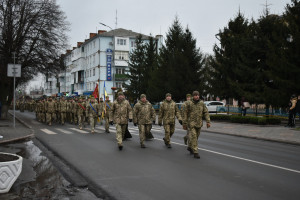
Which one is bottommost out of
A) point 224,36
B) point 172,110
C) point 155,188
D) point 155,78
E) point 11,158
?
point 155,188

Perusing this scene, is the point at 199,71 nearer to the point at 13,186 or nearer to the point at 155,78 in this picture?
the point at 155,78

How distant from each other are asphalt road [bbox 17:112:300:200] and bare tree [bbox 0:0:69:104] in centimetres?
1831

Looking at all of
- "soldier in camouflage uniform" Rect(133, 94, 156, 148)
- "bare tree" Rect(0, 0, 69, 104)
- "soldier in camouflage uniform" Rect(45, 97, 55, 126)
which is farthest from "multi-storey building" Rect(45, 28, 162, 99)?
"soldier in camouflage uniform" Rect(133, 94, 156, 148)

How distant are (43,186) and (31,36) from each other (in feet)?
78.6

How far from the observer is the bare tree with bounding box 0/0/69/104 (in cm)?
2652

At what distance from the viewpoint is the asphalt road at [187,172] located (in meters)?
5.63

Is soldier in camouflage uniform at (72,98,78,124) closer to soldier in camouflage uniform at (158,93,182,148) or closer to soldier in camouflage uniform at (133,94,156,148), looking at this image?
soldier in camouflage uniform at (133,94,156,148)

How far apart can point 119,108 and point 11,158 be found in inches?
215

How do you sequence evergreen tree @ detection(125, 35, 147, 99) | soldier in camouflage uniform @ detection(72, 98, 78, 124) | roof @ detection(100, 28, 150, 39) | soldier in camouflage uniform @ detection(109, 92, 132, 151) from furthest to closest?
roof @ detection(100, 28, 150, 39), evergreen tree @ detection(125, 35, 147, 99), soldier in camouflage uniform @ detection(72, 98, 78, 124), soldier in camouflage uniform @ detection(109, 92, 132, 151)

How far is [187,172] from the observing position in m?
7.24

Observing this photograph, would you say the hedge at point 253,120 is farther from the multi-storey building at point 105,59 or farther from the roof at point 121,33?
the roof at point 121,33

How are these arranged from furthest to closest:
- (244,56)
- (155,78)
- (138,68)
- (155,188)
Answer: (138,68), (155,78), (244,56), (155,188)

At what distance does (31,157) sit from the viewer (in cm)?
912

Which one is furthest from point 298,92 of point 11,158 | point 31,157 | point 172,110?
point 11,158
